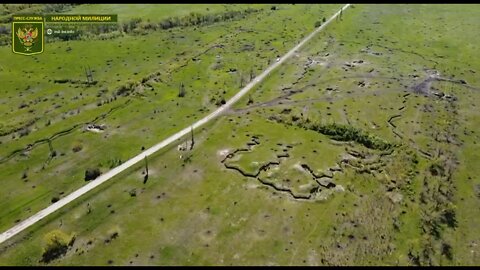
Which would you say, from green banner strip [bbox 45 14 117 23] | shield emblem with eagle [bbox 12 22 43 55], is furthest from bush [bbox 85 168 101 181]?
green banner strip [bbox 45 14 117 23]

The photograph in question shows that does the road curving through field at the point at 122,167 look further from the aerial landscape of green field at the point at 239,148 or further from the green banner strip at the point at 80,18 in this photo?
the green banner strip at the point at 80,18

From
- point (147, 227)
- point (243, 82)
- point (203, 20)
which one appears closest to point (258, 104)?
point (243, 82)

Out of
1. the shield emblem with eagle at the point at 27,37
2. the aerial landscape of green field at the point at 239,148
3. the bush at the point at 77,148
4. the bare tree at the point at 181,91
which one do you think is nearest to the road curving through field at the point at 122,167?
the aerial landscape of green field at the point at 239,148

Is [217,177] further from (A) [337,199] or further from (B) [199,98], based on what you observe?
(B) [199,98]

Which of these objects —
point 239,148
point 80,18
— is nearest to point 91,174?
point 239,148

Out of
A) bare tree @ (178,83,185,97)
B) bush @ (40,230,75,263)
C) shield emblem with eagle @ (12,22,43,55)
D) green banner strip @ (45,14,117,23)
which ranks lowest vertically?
bush @ (40,230,75,263)

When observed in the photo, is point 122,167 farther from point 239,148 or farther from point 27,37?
point 27,37

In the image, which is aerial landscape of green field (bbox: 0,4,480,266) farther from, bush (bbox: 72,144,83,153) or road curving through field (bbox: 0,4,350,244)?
bush (bbox: 72,144,83,153)
